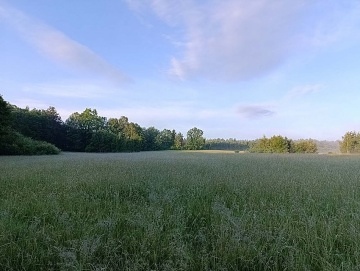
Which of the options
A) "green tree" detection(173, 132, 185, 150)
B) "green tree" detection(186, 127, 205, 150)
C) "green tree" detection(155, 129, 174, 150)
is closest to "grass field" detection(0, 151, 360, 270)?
"green tree" detection(155, 129, 174, 150)

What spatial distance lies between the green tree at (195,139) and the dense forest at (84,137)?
37cm

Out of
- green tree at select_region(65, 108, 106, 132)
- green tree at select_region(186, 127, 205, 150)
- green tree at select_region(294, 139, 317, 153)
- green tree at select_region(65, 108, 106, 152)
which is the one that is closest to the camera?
green tree at select_region(65, 108, 106, 152)

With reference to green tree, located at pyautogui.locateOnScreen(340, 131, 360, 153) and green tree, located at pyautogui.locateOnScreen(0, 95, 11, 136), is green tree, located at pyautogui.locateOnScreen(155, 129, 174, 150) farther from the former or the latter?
green tree, located at pyautogui.locateOnScreen(0, 95, 11, 136)

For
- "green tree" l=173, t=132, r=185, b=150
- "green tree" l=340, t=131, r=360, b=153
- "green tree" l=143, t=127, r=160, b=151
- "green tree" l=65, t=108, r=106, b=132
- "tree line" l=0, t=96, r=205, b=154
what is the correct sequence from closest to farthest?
"tree line" l=0, t=96, r=205, b=154 → "green tree" l=65, t=108, r=106, b=132 → "green tree" l=340, t=131, r=360, b=153 → "green tree" l=143, t=127, r=160, b=151 → "green tree" l=173, t=132, r=185, b=150

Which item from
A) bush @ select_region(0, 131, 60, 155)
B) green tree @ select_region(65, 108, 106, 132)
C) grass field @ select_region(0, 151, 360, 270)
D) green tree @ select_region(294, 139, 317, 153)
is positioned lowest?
grass field @ select_region(0, 151, 360, 270)

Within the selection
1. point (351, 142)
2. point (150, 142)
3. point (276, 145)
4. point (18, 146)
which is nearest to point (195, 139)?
point (150, 142)

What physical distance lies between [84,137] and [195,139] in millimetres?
45871

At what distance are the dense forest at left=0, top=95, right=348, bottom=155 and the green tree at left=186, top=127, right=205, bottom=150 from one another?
1.20 ft

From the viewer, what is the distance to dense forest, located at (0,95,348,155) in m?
27.4

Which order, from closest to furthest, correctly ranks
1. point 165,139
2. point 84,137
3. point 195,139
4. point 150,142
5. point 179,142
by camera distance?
point 84,137, point 150,142, point 165,139, point 179,142, point 195,139

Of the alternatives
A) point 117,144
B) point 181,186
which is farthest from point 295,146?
point 181,186

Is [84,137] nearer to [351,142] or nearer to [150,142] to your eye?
[150,142]

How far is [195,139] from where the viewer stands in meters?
92.6

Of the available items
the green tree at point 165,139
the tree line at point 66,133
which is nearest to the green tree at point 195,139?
the green tree at point 165,139
